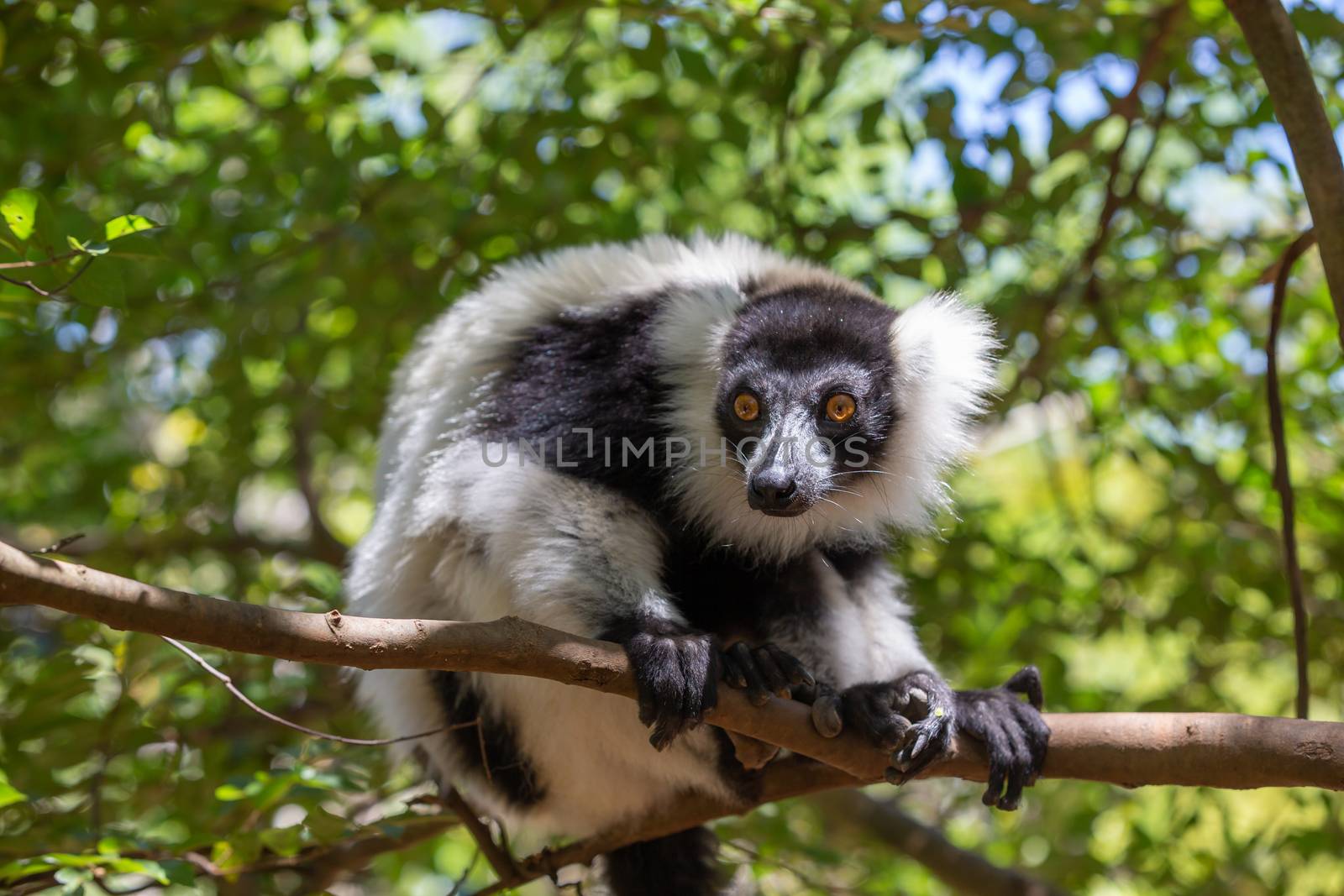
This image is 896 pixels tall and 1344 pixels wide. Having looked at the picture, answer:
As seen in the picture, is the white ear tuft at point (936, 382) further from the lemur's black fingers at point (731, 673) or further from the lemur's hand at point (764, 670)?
the lemur's black fingers at point (731, 673)

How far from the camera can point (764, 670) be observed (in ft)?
10.4

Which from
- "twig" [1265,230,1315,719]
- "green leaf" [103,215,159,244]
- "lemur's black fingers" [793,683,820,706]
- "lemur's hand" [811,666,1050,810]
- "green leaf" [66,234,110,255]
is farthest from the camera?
"twig" [1265,230,1315,719]

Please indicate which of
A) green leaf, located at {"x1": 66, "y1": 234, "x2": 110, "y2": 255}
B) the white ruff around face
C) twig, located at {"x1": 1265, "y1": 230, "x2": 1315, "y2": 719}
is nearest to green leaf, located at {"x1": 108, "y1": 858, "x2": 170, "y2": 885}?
green leaf, located at {"x1": 66, "y1": 234, "x2": 110, "y2": 255}

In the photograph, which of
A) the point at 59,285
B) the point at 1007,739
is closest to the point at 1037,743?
the point at 1007,739

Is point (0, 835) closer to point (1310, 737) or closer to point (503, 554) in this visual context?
point (503, 554)

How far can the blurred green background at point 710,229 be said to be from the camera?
14.1 feet

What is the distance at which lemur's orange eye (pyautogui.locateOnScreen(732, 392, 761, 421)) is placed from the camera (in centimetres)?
369

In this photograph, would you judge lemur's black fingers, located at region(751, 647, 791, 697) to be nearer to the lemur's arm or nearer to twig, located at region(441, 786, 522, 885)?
the lemur's arm

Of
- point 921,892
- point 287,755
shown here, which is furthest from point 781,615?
point 921,892

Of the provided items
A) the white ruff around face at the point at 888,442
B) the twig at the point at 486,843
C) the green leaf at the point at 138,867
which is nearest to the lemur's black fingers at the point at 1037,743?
the white ruff around face at the point at 888,442

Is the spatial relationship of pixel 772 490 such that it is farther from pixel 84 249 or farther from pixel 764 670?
pixel 84 249

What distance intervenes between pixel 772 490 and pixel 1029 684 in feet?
3.20

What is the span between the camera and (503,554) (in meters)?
3.38

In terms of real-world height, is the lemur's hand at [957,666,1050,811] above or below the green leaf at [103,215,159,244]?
below
